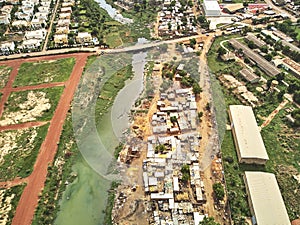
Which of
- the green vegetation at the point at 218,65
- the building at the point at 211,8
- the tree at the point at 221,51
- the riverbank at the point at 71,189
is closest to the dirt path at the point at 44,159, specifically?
the riverbank at the point at 71,189

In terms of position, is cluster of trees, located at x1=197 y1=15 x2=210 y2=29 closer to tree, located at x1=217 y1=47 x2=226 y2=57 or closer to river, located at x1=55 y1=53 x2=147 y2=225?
tree, located at x1=217 y1=47 x2=226 y2=57

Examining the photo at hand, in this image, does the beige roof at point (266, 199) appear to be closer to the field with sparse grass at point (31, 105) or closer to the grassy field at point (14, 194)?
the grassy field at point (14, 194)

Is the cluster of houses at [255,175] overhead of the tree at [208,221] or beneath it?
overhead

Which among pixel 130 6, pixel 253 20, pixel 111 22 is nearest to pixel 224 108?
pixel 253 20

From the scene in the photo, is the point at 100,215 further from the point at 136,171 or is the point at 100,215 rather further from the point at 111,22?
the point at 111,22

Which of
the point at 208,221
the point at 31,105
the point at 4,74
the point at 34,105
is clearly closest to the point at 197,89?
the point at 208,221

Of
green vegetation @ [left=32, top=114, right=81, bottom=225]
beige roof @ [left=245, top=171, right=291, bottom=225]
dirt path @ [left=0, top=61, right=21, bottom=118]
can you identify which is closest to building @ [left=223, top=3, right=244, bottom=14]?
beige roof @ [left=245, top=171, right=291, bottom=225]
